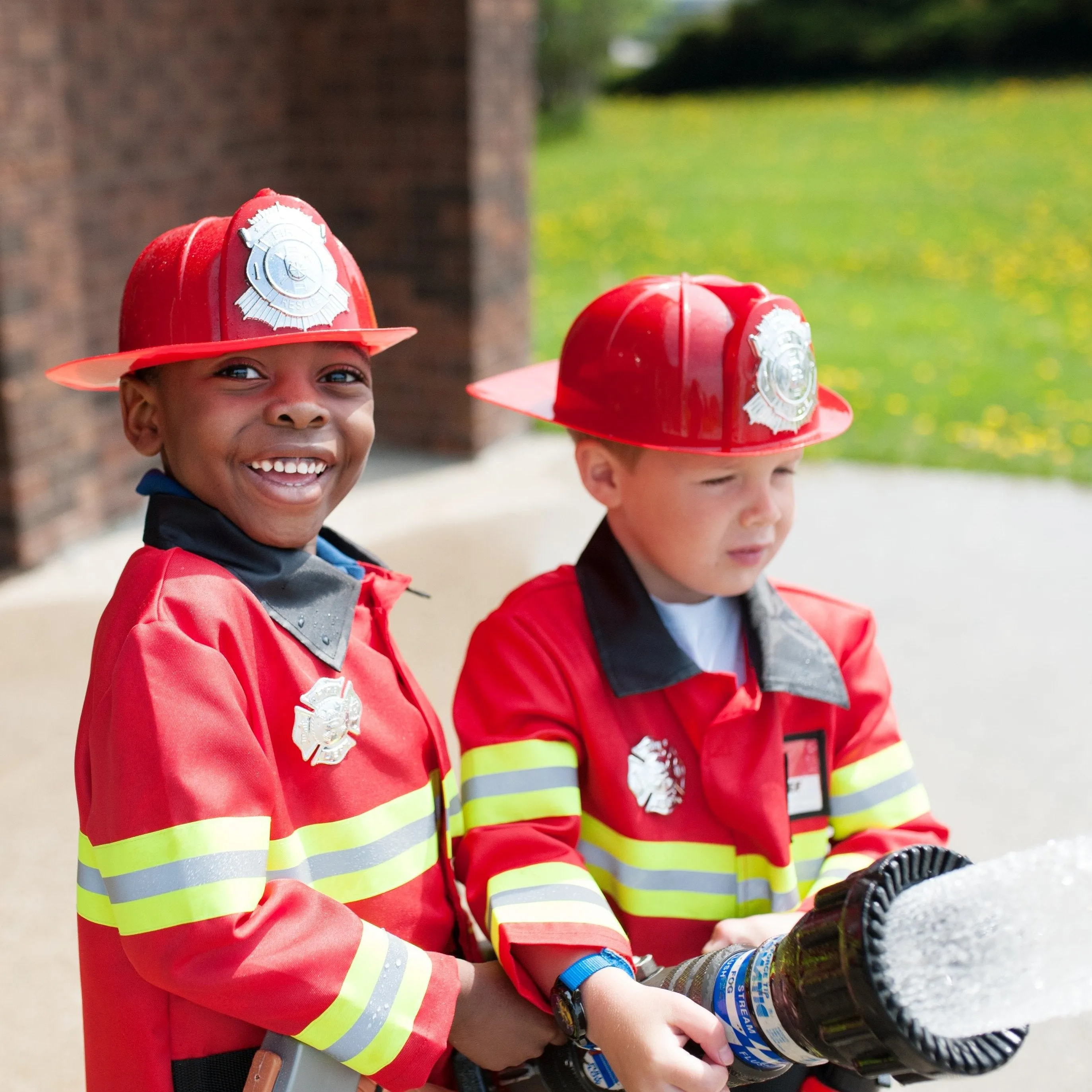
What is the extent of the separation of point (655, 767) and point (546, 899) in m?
0.26

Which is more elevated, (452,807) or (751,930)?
(452,807)

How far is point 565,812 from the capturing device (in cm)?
193

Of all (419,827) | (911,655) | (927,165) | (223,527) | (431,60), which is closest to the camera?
(223,527)

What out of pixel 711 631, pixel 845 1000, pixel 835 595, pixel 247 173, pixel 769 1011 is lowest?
pixel 835 595

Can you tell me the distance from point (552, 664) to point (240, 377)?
2.04 ft

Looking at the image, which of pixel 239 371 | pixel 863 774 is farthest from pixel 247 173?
pixel 863 774

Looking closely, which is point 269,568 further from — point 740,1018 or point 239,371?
point 740,1018

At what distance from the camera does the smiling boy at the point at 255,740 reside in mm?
1572

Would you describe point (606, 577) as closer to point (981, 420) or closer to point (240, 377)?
point (240, 377)

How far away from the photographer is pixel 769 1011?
5.19 ft

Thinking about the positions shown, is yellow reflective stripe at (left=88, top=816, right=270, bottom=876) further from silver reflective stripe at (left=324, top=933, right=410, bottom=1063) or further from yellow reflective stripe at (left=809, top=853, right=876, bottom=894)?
yellow reflective stripe at (left=809, top=853, right=876, bottom=894)

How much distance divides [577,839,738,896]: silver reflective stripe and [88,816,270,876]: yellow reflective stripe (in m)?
0.60

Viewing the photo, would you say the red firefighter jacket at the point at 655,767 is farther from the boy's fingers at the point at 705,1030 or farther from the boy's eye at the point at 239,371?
the boy's eye at the point at 239,371

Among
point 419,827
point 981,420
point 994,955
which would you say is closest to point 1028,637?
point 981,420
